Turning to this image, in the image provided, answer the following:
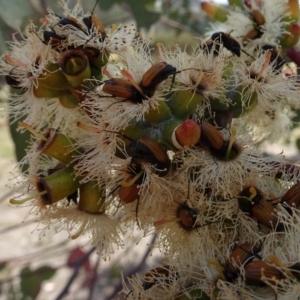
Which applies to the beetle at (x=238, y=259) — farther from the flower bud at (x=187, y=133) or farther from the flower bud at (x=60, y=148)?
the flower bud at (x=60, y=148)

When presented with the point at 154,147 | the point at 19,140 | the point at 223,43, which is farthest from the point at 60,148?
the point at 19,140

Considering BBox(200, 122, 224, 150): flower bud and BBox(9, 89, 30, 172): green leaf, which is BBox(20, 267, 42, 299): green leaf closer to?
BBox(9, 89, 30, 172): green leaf

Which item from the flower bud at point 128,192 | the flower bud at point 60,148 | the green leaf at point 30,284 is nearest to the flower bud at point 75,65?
the flower bud at point 60,148

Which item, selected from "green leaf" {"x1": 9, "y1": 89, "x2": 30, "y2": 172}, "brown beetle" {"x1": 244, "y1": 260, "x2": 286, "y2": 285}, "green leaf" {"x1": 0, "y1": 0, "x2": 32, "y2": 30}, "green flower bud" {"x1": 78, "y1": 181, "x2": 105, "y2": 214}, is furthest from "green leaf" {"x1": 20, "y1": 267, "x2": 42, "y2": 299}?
"brown beetle" {"x1": 244, "y1": 260, "x2": 286, "y2": 285}

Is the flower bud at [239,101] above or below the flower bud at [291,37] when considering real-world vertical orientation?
above

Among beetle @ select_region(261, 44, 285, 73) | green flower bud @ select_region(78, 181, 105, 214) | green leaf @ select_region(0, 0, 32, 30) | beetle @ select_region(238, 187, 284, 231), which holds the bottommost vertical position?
beetle @ select_region(238, 187, 284, 231)

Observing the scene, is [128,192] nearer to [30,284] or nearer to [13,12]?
[13,12]

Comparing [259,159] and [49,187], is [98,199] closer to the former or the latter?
[49,187]
